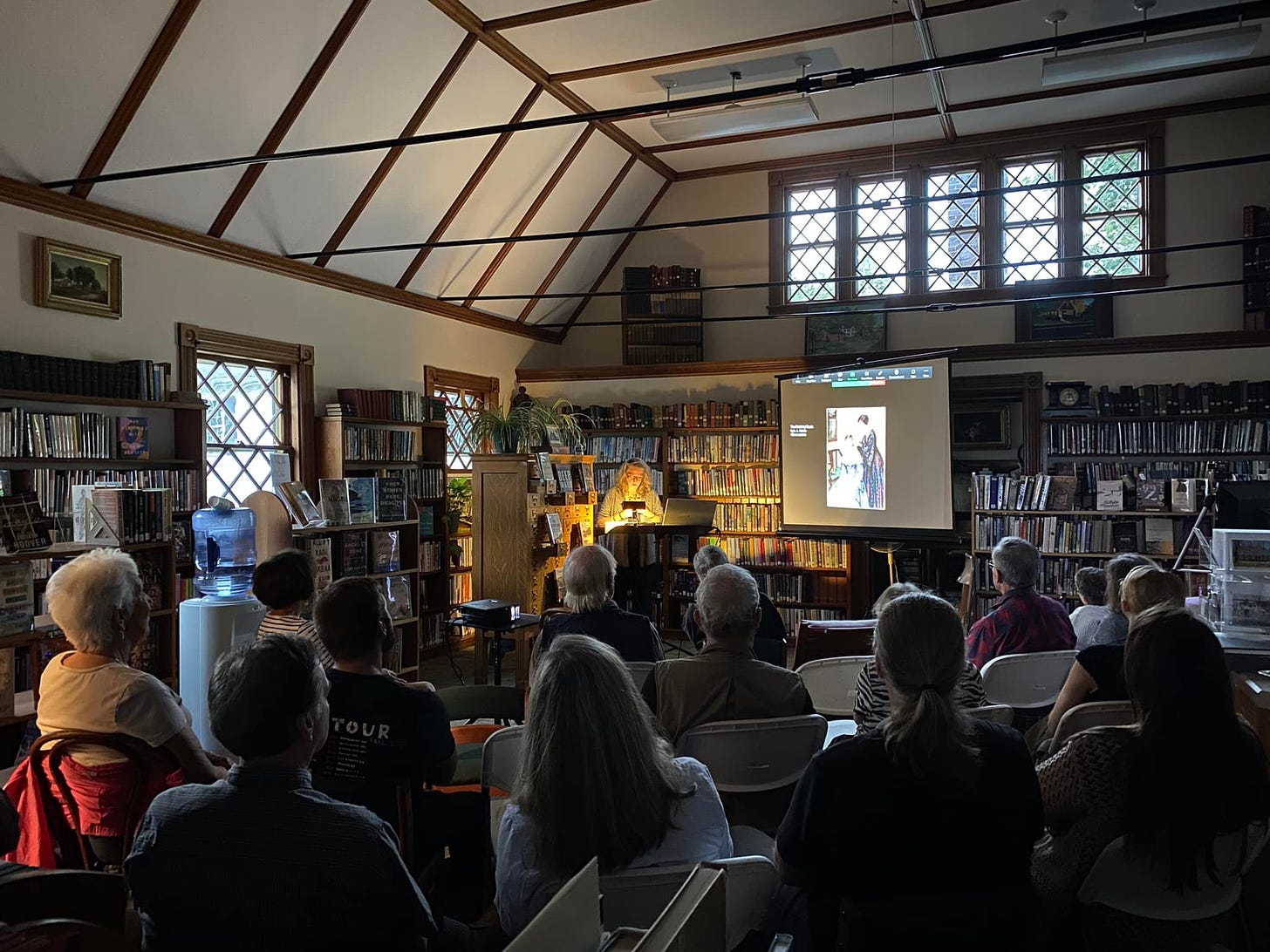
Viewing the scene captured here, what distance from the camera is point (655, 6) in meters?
6.48

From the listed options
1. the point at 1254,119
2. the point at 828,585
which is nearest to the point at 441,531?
the point at 828,585

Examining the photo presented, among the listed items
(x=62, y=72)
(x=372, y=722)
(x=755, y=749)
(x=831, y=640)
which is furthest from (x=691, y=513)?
(x=372, y=722)

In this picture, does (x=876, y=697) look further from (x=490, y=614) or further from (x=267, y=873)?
(x=490, y=614)

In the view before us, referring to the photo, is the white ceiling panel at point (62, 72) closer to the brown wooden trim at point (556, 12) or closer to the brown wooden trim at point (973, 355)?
the brown wooden trim at point (556, 12)

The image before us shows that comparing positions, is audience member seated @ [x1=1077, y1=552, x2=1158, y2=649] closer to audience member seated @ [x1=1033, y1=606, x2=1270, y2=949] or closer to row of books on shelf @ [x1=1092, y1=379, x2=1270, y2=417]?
audience member seated @ [x1=1033, y1=606, x2=1270, y2=949]

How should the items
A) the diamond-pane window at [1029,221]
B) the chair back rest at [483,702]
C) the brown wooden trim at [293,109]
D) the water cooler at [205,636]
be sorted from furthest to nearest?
the diamond-pane window at [1029,221] < the brown wooden trim at [293,109] < the water cooler at [205,636] < the chair back rest at [483,702]

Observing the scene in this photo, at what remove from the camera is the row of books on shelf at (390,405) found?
7.45 m

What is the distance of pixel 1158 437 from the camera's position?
316 inches

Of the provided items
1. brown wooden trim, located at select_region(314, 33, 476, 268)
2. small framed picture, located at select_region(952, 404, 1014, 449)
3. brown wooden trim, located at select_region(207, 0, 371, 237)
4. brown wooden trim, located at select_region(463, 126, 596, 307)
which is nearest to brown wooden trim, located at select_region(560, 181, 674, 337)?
brown wooden trim, located at select_region(463, 126, 596, 307)

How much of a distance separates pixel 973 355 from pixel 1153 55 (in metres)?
2.89

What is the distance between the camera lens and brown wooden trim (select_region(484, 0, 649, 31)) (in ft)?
21.0

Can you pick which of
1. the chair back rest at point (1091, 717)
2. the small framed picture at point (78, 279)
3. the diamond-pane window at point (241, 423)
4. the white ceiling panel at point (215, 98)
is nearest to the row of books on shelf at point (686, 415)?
the diamond-pane window at point (241, 423)

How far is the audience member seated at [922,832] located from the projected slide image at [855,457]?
5812 millimetres

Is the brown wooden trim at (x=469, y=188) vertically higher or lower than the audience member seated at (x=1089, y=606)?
higher
